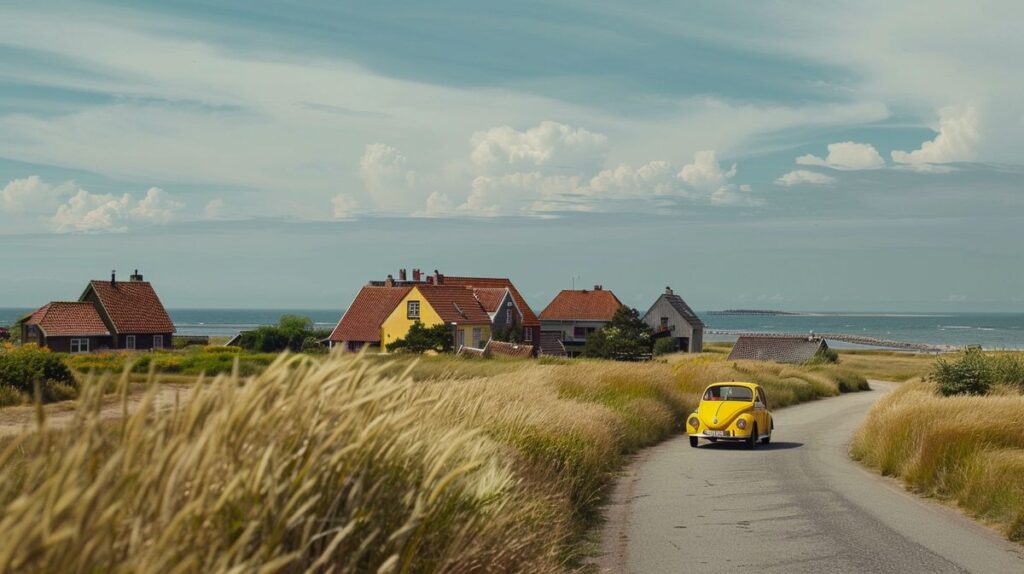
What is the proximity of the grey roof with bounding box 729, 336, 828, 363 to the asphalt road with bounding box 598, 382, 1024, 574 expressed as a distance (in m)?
59.4

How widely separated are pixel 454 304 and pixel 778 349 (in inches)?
1030

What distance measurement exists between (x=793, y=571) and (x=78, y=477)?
824 centimetres

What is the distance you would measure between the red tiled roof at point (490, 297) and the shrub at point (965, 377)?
170 feet

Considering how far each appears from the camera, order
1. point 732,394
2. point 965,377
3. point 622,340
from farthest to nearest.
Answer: point 622,340
point 965,377
point 732,394

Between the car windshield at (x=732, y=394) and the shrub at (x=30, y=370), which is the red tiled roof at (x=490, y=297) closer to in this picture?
the shrub at (x=30, y=370)

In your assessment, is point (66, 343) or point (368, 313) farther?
point (368, 313)

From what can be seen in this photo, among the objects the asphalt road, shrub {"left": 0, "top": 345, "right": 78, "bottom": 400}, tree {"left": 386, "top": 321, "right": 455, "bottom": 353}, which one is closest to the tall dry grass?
the asphalt road

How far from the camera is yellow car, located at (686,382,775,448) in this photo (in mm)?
23000

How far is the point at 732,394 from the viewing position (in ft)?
82.7

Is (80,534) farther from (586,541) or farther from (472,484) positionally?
(586,541)

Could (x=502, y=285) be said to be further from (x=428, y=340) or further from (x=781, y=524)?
(x=781, y=524)

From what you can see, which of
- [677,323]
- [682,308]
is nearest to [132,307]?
[677,323]

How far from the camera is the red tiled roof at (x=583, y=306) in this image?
101688mm

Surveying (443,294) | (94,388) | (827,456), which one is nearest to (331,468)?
(94,388)
